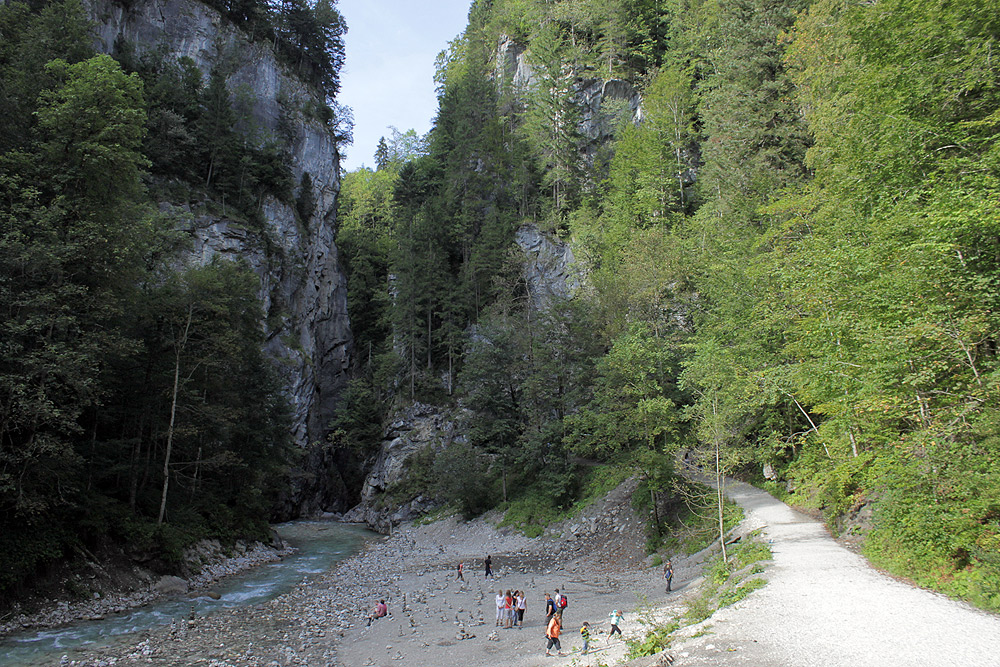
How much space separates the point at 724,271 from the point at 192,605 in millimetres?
24999

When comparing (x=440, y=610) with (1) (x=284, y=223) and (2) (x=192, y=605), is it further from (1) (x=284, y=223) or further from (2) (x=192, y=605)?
(1) (x=284, y=223)

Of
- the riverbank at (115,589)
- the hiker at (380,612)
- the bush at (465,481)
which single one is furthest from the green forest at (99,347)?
the bush at (465,481)

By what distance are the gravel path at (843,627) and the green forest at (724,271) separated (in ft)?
2.71

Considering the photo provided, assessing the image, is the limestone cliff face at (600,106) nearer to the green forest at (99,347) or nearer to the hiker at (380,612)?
the green forest at (99,347)

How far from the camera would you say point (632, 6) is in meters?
46.4

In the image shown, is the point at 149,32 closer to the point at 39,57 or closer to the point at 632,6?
the point at 39,57

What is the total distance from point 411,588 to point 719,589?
41.3 feet

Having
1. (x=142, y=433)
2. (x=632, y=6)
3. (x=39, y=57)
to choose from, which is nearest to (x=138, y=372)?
(x=142, y=433)

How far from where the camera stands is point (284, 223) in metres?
45.4

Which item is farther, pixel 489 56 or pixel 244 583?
pixel 489 56

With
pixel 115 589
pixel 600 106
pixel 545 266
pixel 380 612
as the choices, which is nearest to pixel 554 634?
pixel 380 612

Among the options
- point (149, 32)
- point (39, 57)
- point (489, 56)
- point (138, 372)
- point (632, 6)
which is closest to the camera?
point (39, 57)

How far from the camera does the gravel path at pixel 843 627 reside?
20.9 feet

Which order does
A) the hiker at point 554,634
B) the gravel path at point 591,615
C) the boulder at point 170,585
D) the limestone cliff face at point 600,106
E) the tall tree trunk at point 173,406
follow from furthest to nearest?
the limestone cliff face at point 600,106
the tall tree trunk at point 173,406
the boulder at point 170,585
the hiker at point 554,634
the gravel path at point 591,615
